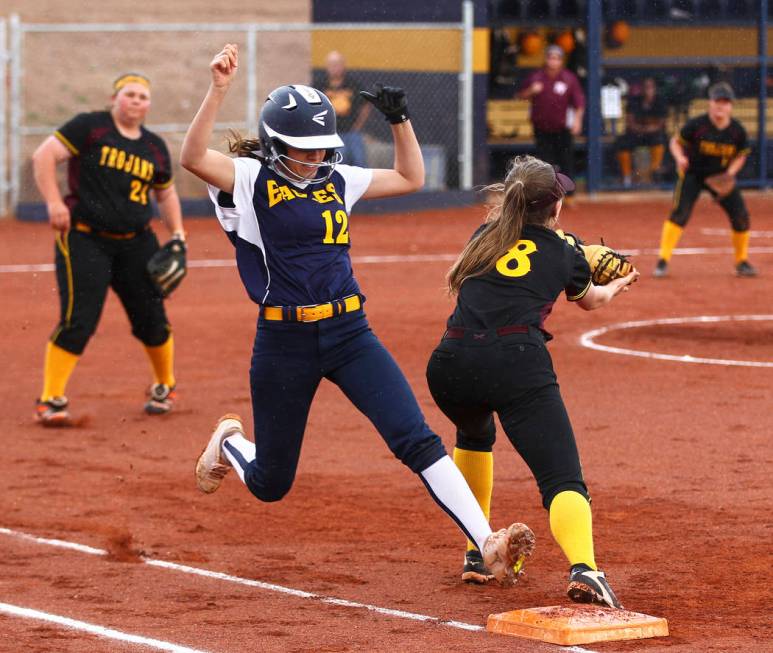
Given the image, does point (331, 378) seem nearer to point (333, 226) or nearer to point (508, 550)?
point (333, 226)

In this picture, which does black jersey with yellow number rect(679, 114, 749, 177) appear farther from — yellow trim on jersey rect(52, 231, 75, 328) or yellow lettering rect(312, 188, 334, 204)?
yellow lettering rect(312, 188, 334, 204)

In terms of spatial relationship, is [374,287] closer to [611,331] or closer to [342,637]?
[611,331]

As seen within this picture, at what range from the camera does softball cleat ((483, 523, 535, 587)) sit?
19.1 ft

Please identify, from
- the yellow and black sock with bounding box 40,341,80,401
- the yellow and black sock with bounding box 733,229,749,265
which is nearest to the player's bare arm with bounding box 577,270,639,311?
the yellow and black sock with bounding box 40,341,80,401

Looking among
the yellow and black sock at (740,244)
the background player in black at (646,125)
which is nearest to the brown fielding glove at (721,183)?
the yellow and black sock at (740,244)

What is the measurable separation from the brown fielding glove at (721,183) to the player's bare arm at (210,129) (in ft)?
36.8

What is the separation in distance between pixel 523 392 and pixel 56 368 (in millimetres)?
5096

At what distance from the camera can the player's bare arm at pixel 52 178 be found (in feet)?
32.1

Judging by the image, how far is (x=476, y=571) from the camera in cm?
663

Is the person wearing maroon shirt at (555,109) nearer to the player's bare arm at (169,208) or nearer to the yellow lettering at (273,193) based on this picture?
the player's bare arm at (169,208)

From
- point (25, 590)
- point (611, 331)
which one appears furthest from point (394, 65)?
point (25, 590)

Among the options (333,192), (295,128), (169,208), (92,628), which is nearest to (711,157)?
(169,208)

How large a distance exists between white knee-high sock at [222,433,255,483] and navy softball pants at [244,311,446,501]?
0.34 meters

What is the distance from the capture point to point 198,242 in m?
21.4
